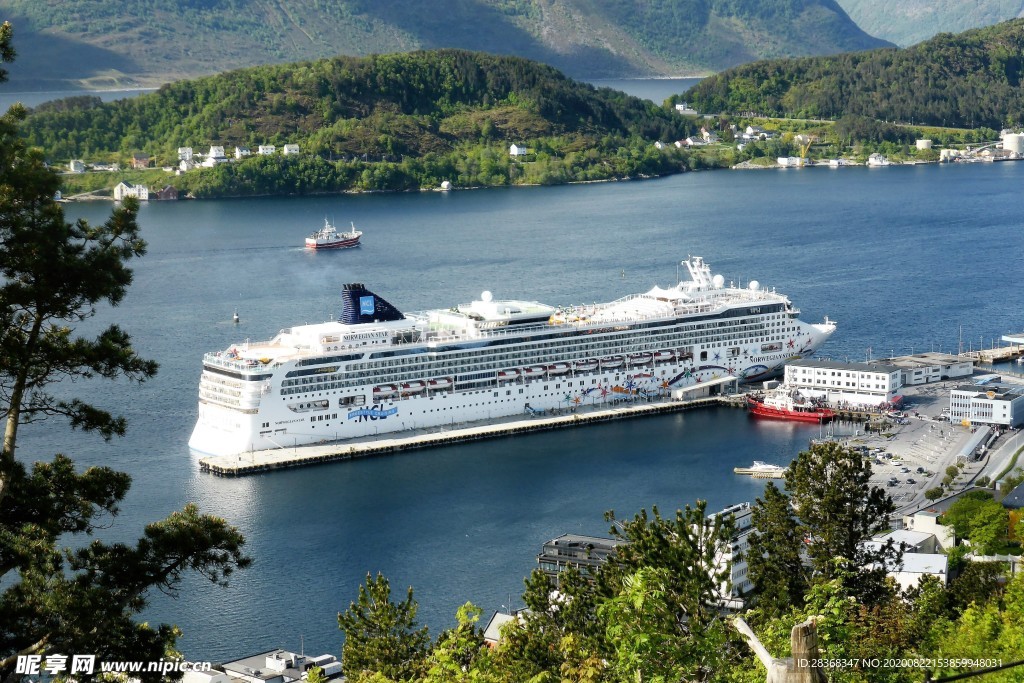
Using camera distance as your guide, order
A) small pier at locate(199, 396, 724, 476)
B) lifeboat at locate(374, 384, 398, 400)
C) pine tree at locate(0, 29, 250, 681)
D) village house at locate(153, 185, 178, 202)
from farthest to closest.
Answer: village house at locate(153, 185, 178, 202)
lifeboat at locate(374, 384, 398, 400)
small pier at locate(199, 396, 724, 476)
pine tree at locate(0, 29, 250, 681)

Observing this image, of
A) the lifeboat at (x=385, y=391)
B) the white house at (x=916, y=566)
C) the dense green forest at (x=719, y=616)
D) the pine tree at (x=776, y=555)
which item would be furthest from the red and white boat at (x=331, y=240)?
the pine tree at (x=776, y=555)

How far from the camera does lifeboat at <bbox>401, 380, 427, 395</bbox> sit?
30516 mm

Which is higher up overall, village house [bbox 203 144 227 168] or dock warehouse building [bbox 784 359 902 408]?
village house [bbox 203 144 227 168]

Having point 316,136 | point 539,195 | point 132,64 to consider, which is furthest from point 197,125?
point 132,64

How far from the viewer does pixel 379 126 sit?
8656cm

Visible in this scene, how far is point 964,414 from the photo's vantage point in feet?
102

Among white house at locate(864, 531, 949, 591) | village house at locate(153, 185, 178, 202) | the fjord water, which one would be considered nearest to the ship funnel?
the fjord water

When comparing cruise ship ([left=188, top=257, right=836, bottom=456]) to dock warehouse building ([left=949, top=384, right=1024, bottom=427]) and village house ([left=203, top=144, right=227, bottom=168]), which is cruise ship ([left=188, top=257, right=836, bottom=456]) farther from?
village house ([left=203, top=144, right=227, bottom=168])

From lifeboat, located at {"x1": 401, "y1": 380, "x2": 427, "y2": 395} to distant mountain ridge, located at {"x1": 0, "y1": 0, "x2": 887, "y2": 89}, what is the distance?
4164 inches

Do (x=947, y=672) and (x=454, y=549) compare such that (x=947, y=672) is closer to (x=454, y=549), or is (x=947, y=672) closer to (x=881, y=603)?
(x=881, y=603)

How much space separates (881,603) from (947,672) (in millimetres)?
4559

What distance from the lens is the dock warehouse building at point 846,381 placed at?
3216cm

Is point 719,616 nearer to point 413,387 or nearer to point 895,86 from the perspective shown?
point 413,387

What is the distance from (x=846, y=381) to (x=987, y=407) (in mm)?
3107
